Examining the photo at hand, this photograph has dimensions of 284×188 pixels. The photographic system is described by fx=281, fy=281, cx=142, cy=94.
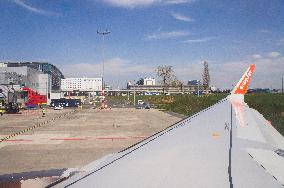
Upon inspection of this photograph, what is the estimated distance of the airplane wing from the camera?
2.43 metres

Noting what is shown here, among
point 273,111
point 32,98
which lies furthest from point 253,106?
point 32,98

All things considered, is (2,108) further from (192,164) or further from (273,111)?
(192,164)

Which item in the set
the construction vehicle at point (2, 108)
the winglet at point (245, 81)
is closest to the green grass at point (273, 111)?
the winglet at point (245, 81)

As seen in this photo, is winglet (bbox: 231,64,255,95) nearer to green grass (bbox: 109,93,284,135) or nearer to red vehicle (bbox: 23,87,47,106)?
green grass (bbox: 109,93,284,135)

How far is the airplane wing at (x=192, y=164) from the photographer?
Result: 7.97 feet

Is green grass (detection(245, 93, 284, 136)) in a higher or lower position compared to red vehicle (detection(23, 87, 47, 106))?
lower

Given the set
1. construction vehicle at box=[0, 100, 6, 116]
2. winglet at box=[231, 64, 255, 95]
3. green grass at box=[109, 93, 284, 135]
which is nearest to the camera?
winglet at box=[231, 64, 255, 95]

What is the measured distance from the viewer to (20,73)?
262 ft

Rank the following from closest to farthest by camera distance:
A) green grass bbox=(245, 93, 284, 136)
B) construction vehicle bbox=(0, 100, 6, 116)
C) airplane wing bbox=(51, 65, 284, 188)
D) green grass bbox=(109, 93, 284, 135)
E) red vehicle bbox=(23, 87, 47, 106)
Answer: airplane wing bbox=(51, 65, 284, 188) → green grass bbox=(245, 93, 284, 136) → green grass bbox=(109, 93, 284, 135) → construction vehicle bbox=(0, 100, 6, 116) → red vehicle bbox=(23, 87, 47, 106)

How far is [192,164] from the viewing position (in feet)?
9.66

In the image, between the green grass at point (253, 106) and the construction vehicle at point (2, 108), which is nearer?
the green grass at point (253, 106)

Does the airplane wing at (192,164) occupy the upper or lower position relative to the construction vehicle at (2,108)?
upper

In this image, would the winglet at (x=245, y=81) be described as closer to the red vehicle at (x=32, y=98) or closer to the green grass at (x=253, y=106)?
the green grass at (x=253, y=106)

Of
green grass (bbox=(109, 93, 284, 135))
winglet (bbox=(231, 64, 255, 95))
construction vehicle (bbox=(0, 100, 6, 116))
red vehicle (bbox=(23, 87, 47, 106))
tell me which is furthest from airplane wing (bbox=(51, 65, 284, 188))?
red vehicle (bbox=(23, 87, 47, 106))
